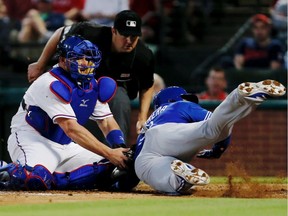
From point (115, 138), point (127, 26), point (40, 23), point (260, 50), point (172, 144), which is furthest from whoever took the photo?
point (40, 23)

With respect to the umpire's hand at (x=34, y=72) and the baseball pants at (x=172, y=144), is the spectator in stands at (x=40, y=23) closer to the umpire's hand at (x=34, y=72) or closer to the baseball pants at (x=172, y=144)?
the umpire's hand at (x=34, y=72)

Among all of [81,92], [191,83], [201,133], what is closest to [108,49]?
[81,92]

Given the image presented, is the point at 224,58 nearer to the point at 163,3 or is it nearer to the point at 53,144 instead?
the point at 163,3

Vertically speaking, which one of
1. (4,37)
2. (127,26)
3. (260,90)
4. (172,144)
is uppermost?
(127,26)

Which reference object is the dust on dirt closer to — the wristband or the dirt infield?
the dirt infield

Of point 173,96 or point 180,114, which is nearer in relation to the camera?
point 180,114

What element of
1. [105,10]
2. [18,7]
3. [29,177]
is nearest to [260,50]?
[105,10]

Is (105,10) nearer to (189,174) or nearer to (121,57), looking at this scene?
(121,57)

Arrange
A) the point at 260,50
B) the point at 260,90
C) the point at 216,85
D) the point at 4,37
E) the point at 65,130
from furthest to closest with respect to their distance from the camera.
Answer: the point at 4,37 < the point at 260,50 < the point at 216,85 < the point at 65,130 < the point at 260,90
